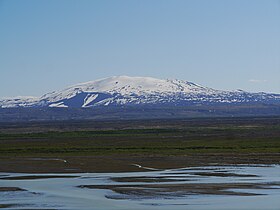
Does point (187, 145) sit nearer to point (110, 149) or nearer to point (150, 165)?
point (110, 149)

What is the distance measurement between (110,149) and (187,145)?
8676 millimetres

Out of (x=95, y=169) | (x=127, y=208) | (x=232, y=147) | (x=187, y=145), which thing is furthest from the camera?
(x=187, y=145)

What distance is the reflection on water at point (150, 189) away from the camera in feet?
104

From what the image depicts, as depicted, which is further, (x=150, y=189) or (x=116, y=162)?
(x=116, y=162)

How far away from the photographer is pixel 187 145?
74125mm

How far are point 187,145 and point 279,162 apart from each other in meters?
22.3

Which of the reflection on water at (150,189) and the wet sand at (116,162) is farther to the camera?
the wet sand at (116,162)

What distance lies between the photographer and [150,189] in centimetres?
3719

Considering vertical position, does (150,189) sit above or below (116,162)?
below

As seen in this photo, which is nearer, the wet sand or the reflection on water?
the reflection on water

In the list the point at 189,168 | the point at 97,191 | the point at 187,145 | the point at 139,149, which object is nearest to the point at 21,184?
the point at 97,191

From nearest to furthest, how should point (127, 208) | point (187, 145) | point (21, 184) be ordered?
point (127, 208), point (21, 184), point (187, 145)

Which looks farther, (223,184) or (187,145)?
(187,145)

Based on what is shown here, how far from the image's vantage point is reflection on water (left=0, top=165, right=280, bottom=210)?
3161 cm
